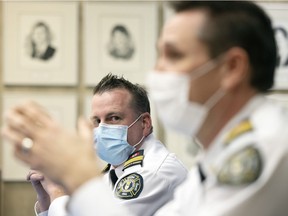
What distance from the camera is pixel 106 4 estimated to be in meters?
4.14

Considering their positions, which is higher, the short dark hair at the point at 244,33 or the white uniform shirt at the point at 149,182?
the short dark hair at the point at 244,33

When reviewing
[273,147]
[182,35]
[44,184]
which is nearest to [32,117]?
[182,35]

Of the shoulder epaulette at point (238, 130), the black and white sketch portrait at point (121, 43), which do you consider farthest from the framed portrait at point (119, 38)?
the shoulder epaulette at point (238, 130)

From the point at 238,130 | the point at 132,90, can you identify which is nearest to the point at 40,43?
the point at 132,90

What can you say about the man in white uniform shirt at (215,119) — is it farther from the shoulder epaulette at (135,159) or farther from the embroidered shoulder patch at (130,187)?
the shoulder epaulette at (135,159)

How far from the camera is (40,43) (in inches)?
163

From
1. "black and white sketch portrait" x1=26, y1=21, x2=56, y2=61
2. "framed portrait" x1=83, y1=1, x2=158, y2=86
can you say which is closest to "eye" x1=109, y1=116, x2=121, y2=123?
"framed portrait" x1=83, y1=1, x2=158, y2=86

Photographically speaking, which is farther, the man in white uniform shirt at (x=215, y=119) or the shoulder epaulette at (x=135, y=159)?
the shoulder epaulette at (x=135, y=159)

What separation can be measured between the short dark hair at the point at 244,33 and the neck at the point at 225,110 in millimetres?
39

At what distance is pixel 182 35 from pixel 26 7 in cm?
313

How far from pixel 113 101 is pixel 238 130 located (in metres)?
1.28

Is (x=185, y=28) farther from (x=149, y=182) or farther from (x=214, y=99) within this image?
(x=149, y=182)

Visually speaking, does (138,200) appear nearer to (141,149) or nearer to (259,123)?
(141,149)

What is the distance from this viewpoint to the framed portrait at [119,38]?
412 centimetres
